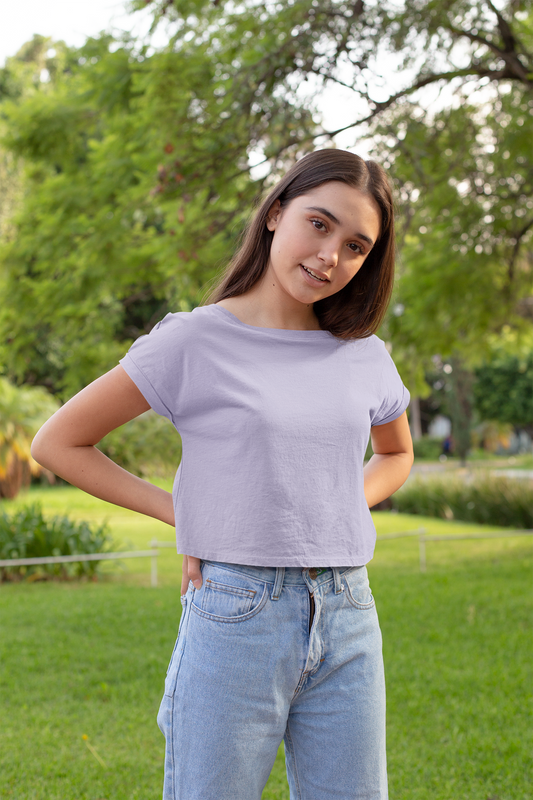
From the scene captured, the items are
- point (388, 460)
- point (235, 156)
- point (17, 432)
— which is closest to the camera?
point (388, 460)

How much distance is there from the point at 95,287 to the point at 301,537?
606 centimetres

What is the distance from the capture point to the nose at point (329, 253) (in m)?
1.39

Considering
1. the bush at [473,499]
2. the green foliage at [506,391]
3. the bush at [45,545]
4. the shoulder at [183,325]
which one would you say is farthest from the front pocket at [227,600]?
the green foliage at [506,391]

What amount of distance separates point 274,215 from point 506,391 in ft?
124

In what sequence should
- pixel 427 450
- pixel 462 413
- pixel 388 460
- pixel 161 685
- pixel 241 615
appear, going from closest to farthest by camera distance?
pixel 241 615, pixel 388 460, pixel 161 685, pixel 462 413, pixel 427 450

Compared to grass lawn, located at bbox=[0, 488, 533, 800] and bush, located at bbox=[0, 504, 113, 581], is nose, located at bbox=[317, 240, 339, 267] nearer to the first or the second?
grass lawn, located at bbox=[0, 488, 533, 800]

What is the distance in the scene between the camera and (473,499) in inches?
555

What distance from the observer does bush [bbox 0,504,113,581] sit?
838 cm

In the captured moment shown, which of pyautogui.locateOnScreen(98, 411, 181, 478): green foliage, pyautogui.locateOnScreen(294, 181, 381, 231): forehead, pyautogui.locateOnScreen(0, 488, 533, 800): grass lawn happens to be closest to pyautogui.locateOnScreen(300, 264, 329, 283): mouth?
pyautogui.locateOnScreen(294, 181, 381, 231): forehead

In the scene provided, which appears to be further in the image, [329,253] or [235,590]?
[329,253]

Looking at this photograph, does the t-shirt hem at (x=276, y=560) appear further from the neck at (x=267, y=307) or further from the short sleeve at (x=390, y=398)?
the neck at (x=267, y=307)

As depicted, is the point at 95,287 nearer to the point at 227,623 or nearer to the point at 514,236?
the point at 514,236

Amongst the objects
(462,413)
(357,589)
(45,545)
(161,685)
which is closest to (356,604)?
(357,589)

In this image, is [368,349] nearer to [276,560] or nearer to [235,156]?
[276,560]
